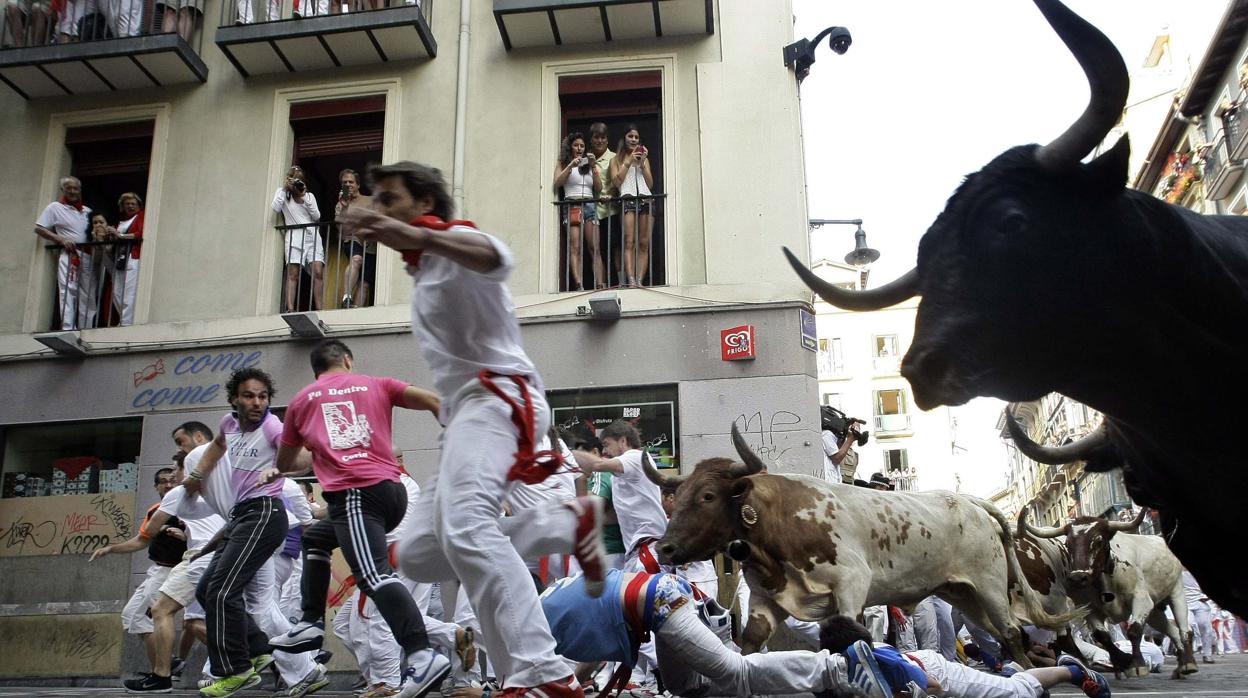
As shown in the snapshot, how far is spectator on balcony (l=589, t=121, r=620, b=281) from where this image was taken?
45.2ft

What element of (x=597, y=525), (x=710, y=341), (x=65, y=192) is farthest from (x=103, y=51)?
(x=597, y=525)

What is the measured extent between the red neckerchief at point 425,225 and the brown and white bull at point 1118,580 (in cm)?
744

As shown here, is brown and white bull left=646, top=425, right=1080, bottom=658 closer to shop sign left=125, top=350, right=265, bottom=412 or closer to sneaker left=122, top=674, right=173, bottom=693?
sneaker left=122, top=674, right=173, bottom=693

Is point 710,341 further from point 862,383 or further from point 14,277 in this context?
point 862,383

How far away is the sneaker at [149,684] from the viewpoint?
786 centimetres

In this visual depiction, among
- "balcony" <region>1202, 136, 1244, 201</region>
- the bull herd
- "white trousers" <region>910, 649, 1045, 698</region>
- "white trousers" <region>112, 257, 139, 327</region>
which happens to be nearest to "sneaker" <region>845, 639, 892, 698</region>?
"white trousers" <region>910, 649, 1045, 698</region>

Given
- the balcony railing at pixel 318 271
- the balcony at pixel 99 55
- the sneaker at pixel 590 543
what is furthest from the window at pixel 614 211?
the sneaker at pixel 590 543

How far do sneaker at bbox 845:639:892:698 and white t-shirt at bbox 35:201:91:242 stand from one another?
13.5m

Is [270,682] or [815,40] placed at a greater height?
[815,40]

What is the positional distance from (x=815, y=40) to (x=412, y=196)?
10.6 metres

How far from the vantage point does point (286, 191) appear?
14188 mm

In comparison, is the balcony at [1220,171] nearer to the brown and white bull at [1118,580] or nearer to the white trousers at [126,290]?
the brown and white bull at [1118,580]

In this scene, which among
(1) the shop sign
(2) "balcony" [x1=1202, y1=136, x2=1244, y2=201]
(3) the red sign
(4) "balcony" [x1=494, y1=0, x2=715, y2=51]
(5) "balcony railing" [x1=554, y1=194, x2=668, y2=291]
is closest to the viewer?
(3) the red sign

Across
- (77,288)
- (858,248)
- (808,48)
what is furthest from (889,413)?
(77,288)
